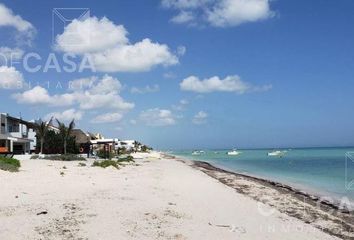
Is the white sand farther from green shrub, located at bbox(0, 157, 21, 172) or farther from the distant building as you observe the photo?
the distant building

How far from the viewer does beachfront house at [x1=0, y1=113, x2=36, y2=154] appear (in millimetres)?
52750

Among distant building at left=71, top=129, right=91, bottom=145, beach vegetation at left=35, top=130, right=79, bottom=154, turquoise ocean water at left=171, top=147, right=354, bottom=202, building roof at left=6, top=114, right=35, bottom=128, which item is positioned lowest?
turquoise ocean water at left=171, top=147, right=354, bottom=202

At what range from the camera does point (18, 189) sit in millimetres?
15820

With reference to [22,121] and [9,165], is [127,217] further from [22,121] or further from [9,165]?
[22,121]

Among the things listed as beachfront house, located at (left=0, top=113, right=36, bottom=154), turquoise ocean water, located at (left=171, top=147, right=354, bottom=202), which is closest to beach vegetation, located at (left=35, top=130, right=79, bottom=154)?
beachfront house, located at (left=0, top=113, right=36, bottom=154)

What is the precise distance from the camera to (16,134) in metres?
60.2

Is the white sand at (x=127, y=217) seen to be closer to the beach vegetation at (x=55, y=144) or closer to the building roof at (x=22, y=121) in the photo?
the beach vegetation at (x=55, y=144)

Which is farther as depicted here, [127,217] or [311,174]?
[311,174]

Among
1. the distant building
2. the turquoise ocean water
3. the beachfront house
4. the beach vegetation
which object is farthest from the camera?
the distant building

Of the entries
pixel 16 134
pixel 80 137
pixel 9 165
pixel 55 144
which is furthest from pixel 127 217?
pixel 80 137

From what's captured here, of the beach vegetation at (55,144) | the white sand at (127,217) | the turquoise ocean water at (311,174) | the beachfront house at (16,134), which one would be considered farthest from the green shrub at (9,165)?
the beach vegetation at (55,144)

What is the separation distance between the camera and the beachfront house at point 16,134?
52.8m

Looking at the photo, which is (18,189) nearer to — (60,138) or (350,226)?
(350,226)

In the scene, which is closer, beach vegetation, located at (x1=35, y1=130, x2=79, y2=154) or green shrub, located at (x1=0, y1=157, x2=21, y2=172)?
green shrub, located at (x1=0, y1=157, x2=21, y2=172)
